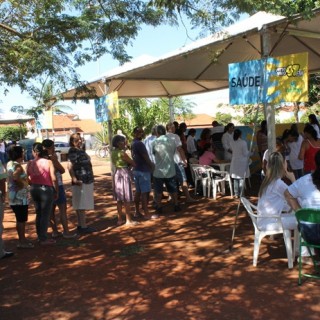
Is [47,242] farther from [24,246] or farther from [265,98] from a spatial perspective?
[265,98]

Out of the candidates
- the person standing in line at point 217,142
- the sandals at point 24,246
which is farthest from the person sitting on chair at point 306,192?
the person standing in line at point 217,142

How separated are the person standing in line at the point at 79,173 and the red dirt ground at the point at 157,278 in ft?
2.00

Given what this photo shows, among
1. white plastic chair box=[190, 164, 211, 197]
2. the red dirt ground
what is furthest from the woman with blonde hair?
white plastic chair box=[190, 164, 211, 197]

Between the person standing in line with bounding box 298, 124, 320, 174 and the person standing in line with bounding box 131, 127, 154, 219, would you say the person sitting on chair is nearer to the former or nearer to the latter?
the person standing in line with bounding box 298, 124, 320, 174

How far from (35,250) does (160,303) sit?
9.77ft

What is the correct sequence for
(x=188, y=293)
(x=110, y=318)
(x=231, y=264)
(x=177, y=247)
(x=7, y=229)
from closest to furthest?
(x=110, y=318), (x=188, y=293), (x=231, y=264), (x=177, y=247), (x=7, y=229)

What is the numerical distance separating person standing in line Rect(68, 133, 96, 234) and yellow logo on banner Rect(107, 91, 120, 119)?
2.68 meters

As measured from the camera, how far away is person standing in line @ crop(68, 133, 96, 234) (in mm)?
6879

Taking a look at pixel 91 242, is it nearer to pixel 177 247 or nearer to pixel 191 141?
pixel 177 247

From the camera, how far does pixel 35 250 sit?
654cm

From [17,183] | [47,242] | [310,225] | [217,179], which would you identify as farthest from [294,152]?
[17,183]

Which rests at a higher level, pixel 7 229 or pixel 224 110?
pixel 224 110

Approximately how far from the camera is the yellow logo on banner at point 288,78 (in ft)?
17.9

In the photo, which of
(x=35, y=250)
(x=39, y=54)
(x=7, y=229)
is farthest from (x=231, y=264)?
(x=7, y=229)
